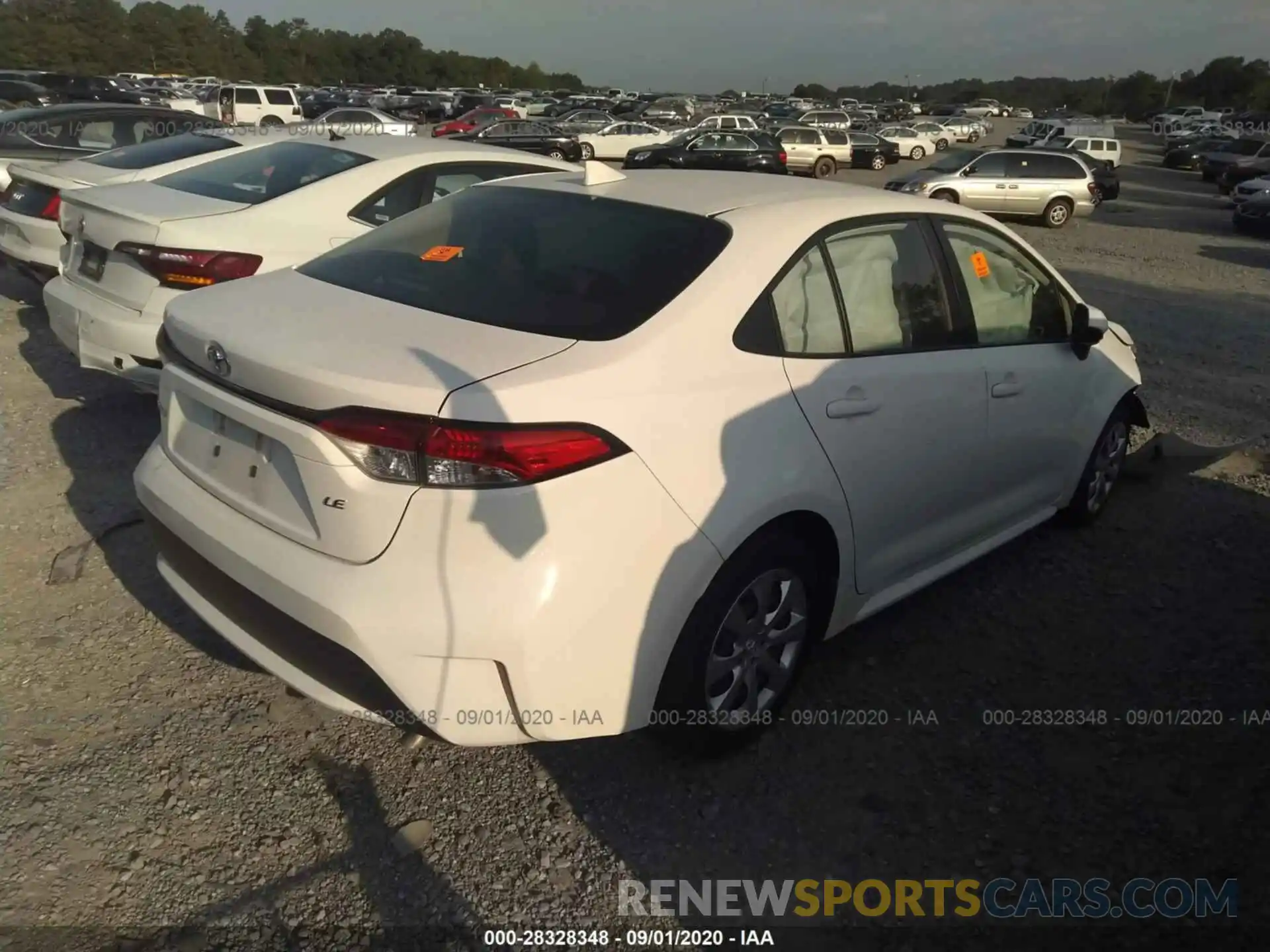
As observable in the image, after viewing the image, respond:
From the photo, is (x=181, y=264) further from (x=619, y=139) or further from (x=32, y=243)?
(x=619, y=139)

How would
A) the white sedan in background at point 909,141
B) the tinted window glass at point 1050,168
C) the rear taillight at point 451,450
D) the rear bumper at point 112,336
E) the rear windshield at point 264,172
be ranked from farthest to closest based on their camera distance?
the white sedan in background at point 909,141 → the tinted window glass at point 1050,168 → the rear windshield at point 264,172 → the rear bumper at point 112,336 → the rear taillight at point 451,450

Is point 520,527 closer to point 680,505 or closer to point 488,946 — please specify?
point 680,505

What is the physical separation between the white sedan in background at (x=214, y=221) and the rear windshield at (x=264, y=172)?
0.03ft

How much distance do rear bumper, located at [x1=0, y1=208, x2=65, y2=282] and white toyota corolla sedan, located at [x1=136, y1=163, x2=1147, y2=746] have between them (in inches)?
167

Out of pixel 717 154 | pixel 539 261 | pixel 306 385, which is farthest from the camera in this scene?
pixel 717 154

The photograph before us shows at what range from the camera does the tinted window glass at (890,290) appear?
10.0 ft

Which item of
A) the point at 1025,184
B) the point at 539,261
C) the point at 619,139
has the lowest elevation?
the point at 619,139

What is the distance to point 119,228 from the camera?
445cm

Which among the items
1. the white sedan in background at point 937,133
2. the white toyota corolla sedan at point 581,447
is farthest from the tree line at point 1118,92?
the white toyota corolla sedan at point 581,447

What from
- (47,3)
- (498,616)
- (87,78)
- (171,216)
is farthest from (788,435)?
(47,3)

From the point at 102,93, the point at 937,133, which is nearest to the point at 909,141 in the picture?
the point at 937,133

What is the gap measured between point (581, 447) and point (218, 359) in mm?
1040

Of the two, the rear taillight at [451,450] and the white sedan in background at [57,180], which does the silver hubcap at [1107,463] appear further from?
the white sedan in background at [57,180]

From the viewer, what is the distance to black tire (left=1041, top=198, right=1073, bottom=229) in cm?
1947
